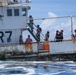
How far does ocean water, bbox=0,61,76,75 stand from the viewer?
25672 mm

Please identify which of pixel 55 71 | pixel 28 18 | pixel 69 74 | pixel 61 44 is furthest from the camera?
pixel 28 18

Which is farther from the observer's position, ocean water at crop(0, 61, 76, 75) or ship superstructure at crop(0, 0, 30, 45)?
ship superstructure at crop(0, 0, 30, 45)

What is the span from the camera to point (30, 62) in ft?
104

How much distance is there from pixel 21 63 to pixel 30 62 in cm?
73

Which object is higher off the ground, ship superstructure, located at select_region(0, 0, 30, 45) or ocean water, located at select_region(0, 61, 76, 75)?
ship superstructure, located at select_region(0, 0, 30, 45)

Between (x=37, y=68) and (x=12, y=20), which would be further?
Result: (x=12, y=20)

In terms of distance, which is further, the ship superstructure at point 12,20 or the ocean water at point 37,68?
the ship superstructure at point 12,20

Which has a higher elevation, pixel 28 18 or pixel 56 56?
pixel 28 18

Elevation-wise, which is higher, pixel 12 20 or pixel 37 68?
pixel 12 20

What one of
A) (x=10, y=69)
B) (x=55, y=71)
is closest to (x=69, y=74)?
→ (x=55, y=71)

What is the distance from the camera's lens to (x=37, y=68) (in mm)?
28062

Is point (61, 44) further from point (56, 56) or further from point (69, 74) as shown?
point (69, 74)

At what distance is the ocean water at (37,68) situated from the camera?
1011 inches

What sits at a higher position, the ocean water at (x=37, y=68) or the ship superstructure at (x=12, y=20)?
the ship superstructure at (x=12, y=20)
